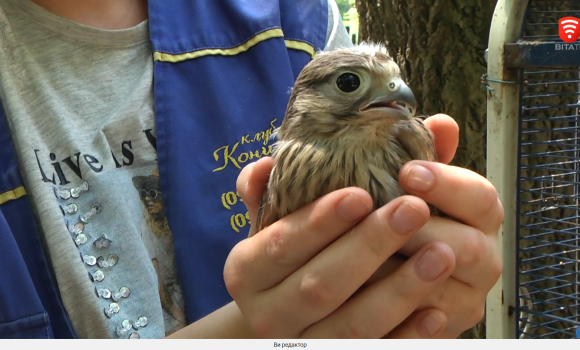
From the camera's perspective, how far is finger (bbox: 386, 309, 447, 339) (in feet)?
3.35

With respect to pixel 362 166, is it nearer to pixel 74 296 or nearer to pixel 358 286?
pixel 358 286

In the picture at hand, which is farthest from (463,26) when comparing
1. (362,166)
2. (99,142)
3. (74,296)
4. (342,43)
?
(74,296)

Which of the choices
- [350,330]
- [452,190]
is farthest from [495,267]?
[350,330]

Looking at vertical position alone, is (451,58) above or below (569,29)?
below

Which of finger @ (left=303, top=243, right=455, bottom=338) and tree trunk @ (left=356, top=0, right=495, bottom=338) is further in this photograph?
tree trunk @ (left=356, top=0, right=495, bottom=338)

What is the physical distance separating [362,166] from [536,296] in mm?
1225

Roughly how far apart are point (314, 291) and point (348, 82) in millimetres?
430

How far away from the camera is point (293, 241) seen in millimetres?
984

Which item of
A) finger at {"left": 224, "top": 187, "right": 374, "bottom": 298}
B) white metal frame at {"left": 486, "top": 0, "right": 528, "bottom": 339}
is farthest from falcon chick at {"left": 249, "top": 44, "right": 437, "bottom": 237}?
white metal frame at {"left": 486, "top": 0, "right": 528, "bottom": 339}

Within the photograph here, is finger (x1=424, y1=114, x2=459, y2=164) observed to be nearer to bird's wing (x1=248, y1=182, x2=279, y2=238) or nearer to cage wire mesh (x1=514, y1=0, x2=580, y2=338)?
bird's wing (x1=248, y1=182, x2=279, y2=238)

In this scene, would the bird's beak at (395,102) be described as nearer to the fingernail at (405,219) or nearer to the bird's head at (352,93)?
the bird's head at (352,93)

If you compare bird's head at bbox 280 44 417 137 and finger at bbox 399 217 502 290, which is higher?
bird's head at bbox 280 44 417 137

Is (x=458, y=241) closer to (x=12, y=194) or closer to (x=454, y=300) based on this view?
(x=454, y=300)
